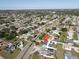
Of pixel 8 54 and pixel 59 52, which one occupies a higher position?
pixel 59 52

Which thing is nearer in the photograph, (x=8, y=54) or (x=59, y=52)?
(x=8, y=54)

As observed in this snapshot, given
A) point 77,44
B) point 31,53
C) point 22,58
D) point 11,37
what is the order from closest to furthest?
1. point 22,58
2. point 31,53
3. point 77,44
4. point 11,37

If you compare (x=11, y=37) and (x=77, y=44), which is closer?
(x=77, y=44)

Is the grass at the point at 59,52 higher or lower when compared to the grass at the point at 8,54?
higher

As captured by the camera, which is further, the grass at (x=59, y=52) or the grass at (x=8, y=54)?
the grass at (x=8, y=54)

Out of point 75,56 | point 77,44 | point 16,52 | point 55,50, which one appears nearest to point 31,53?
point 16,52

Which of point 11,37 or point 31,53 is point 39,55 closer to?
point 31,53

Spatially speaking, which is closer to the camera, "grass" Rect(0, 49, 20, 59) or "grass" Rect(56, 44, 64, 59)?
"grass" Rect(56, 44, 64, 59)

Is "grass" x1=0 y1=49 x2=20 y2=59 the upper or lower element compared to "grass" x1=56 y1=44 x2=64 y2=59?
lower

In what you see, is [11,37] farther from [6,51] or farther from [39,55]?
[39,55]

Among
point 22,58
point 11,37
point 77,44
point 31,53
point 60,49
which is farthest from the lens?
point 11,37
